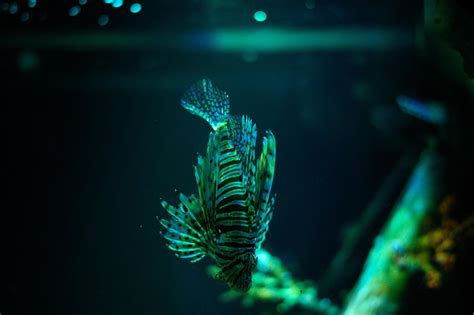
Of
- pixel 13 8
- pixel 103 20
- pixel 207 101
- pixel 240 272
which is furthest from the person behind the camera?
pixel 103 20

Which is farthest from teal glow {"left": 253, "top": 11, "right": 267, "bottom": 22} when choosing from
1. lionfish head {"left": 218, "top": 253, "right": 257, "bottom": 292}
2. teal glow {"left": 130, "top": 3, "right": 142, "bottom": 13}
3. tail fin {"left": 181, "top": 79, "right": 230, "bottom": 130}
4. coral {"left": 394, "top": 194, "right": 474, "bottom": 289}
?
lionfish head {"left": 218, "top": 253, "right": 257, "bottom": 292}

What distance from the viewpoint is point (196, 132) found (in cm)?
283

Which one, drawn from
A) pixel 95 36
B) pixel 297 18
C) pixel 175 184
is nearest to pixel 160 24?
pixel 95 36

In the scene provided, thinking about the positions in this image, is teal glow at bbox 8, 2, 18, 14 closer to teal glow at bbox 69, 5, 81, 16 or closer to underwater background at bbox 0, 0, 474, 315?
underwater background at bbox 0, 0, 474, 315

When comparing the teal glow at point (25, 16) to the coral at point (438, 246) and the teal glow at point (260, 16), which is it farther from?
the coral at point (438, 246)

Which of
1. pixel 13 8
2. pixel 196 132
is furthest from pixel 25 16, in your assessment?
pixel 196 132

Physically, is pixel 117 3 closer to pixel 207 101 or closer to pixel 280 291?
pixel 207 101

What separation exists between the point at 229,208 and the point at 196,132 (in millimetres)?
1155

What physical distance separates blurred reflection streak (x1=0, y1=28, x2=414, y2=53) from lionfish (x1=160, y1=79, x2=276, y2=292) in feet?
10.6

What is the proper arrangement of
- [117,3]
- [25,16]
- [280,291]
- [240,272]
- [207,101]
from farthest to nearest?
[280,291] < [25,16] < [117,3] < [207,101] < [240,272]

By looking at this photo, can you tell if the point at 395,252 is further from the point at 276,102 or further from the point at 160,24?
the point at 160,24

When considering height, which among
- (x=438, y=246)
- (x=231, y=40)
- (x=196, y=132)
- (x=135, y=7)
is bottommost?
(x=438, y=246)

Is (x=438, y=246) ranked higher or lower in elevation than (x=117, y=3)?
lower

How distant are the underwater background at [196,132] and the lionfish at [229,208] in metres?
0.69
